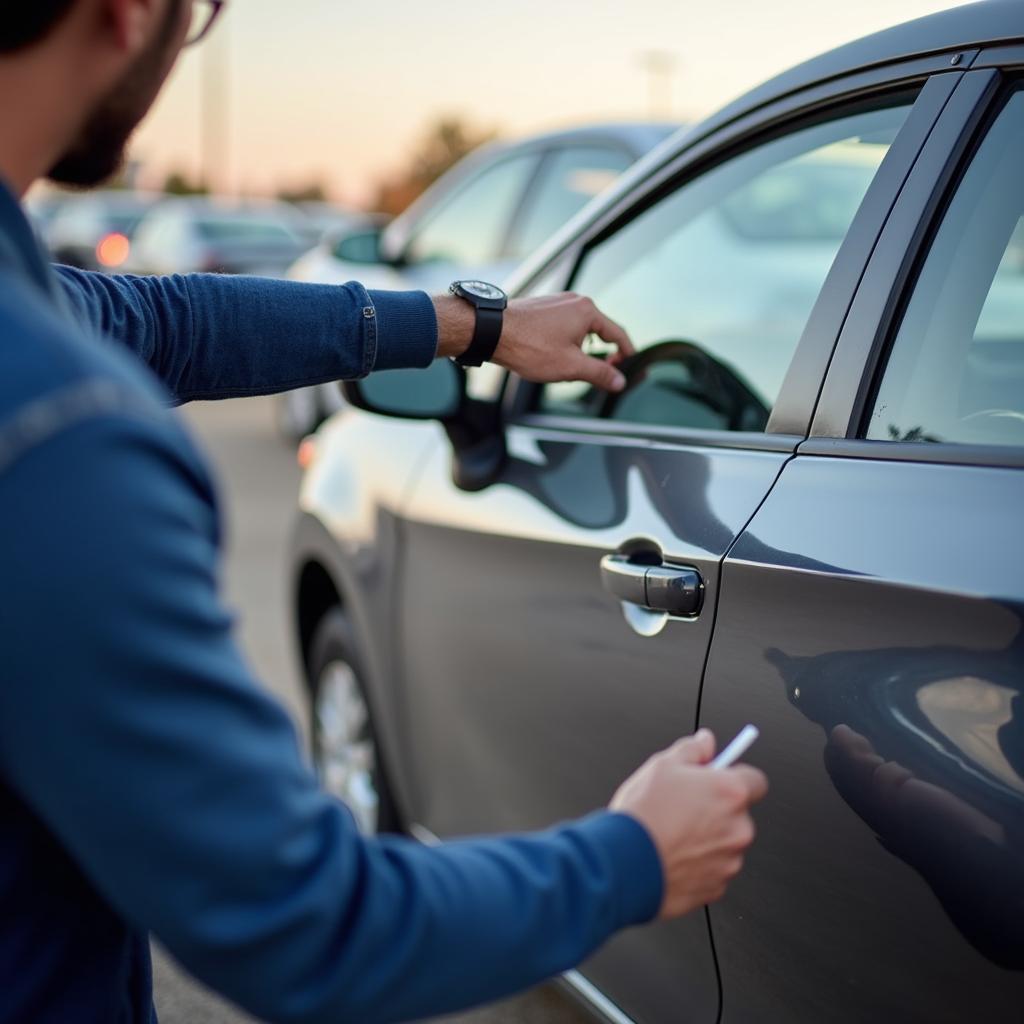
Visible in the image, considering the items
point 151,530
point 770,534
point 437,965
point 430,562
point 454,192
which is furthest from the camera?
point 454,192

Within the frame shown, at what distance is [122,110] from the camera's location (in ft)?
3.73

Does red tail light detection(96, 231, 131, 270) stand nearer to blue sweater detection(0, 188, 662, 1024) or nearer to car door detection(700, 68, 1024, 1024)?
car door detection(700, 68, 1024, 1024)

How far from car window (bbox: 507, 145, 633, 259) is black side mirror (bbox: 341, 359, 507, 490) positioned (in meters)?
3.42

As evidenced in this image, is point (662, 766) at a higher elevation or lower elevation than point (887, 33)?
lower

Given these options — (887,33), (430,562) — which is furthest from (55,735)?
(430,562)

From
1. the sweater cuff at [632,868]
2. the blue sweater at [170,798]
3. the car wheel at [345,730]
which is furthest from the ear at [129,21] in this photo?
the car wheel at [345,730]

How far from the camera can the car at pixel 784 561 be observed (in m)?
1.49

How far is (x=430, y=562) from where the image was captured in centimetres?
267

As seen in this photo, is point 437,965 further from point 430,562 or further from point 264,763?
point 430,562

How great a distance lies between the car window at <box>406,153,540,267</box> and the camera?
655cm

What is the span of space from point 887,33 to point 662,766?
1.24 m

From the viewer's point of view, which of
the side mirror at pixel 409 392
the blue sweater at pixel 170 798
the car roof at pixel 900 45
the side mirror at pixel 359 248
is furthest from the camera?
the side mirror at pixel 359 248

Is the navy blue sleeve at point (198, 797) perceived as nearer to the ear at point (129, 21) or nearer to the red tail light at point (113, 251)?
the ear at point (129, 21)

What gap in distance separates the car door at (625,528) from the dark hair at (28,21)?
3.48ft
